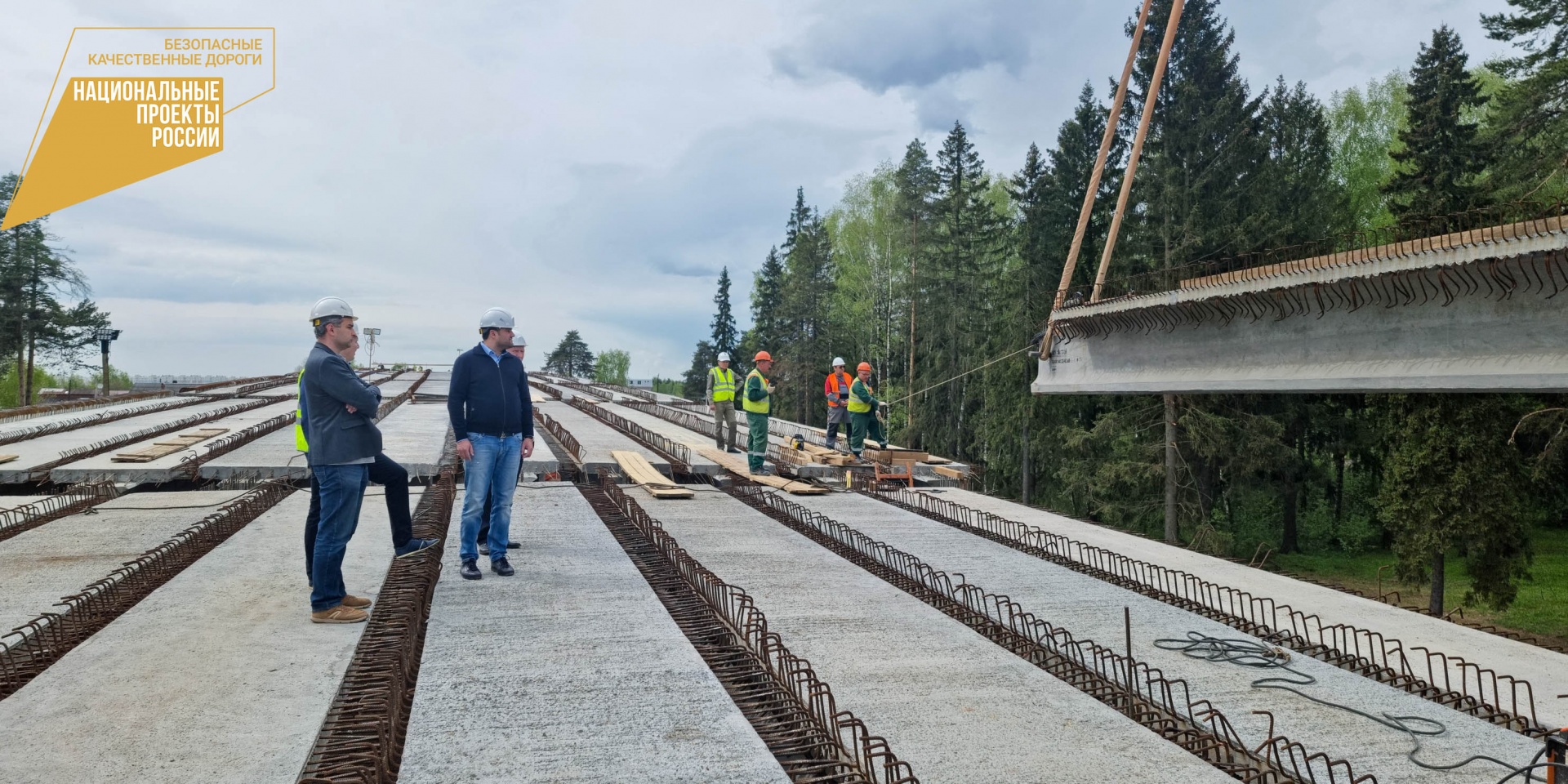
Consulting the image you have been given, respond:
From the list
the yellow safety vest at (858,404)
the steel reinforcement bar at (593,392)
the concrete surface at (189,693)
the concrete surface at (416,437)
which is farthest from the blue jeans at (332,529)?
the steel reinforcement bar at (593,392)

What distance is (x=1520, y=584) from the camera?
21875 mm

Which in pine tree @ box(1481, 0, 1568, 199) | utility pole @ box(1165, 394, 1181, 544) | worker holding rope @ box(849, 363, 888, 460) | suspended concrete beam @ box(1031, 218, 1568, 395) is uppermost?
pine tree @ box(1481, 0, 1568, 199)

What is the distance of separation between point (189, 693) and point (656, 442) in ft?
39.2

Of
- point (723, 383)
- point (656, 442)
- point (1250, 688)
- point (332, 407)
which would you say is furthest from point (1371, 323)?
point (656, 442)

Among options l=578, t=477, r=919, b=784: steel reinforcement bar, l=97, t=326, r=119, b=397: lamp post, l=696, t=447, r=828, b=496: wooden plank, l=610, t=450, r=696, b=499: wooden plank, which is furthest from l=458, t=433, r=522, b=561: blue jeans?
l=97, t=326, r=119, b=397: lamp post

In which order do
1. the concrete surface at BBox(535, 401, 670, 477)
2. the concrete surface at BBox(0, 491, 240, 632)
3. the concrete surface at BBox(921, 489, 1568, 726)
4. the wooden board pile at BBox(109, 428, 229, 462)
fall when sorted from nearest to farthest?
the concrete surface at BBox(921, 489, 1568, 726)
the concrete surface at BBox(0, 491, 240, 632)
the wooden board pile at BBox(109, 428, 229, 462)
the concrete surface at BBox(535, 401, 670, 477)

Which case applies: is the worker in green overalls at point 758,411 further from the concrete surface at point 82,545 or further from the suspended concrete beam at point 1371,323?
the concrete surface at point 82,545

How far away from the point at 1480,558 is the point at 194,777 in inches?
809

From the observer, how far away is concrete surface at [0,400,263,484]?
971 centimetres

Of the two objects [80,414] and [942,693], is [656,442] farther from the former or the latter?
[80,414]

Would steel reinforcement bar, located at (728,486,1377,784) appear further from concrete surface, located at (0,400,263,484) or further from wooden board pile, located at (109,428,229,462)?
concrete surface, located at (0,400,263,484)

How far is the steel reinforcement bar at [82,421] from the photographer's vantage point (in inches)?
517

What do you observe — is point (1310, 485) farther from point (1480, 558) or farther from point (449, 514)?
point (449, 514)

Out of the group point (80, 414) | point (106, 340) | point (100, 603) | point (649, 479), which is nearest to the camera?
point (100, 603)
